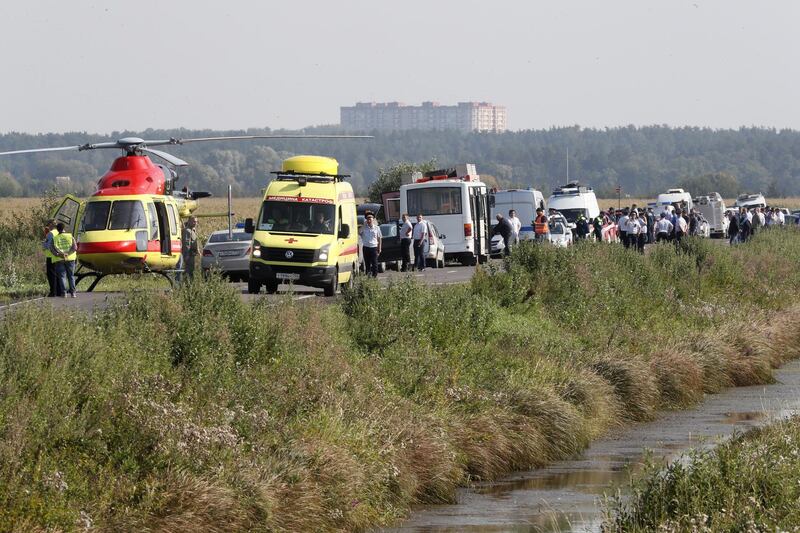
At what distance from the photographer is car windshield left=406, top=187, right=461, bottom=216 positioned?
151 feet

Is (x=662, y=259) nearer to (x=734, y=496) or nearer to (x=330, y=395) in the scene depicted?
(x=330, y=395)

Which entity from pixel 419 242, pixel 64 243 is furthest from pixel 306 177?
pixel 419 242

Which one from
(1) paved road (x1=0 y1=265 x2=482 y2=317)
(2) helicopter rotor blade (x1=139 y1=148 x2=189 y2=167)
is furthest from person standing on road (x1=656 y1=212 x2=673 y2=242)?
(2) helicopter rotor blade (x1=139 y1=148 x2=189 y2=167)

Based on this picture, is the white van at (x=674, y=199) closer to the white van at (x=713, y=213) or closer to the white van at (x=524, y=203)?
the white van at (x=713, y=213)

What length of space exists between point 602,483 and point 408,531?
307 cm

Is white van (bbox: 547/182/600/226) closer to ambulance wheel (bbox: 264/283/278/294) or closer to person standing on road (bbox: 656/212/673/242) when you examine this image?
person standing on road (bbox: 656/212/673/242)

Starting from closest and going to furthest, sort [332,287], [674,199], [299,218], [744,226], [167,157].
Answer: [332,287] < [299,218] < [167,157] < [744,226] < [674,199]

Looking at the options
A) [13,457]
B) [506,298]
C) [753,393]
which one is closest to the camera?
[13,457]

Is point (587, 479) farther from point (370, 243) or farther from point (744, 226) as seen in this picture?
point (744, 226)

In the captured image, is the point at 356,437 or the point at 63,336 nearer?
the point at 63,336

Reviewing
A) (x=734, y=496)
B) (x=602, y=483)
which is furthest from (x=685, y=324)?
(x=734, y=496)

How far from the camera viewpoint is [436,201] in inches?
1826

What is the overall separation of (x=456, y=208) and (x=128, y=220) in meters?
16.6

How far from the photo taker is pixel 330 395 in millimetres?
14273
